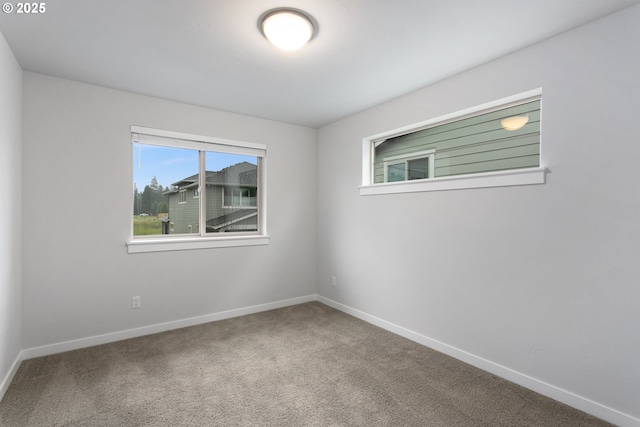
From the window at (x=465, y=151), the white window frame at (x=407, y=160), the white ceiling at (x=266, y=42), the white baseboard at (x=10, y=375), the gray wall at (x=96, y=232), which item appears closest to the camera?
the white ceiling at (x=266, y=42)

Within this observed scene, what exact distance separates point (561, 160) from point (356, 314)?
8.41 feet

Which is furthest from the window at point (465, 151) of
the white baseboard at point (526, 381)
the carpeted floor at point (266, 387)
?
the carpeted floor at point (266, 387)

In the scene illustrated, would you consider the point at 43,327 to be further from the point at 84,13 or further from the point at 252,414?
the point at 84,13

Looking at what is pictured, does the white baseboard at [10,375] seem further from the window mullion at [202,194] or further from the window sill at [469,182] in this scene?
the window sill at [469,182]

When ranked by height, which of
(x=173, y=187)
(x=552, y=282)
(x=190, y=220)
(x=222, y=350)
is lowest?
(x=222, y=350)

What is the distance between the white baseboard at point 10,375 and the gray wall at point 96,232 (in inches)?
5.7

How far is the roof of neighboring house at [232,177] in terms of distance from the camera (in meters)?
3.62

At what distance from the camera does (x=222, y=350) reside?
2842mm

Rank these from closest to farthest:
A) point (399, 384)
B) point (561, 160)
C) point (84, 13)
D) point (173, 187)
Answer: point (84, 13) → point (561, 160) → point (399, 384) → point (173, 187)

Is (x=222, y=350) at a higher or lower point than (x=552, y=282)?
lower

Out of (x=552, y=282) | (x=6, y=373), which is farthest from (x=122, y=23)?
(x=552, y=282)

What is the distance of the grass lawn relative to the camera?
323cm

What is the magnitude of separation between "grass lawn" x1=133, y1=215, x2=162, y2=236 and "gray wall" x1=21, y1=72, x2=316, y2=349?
16 cm

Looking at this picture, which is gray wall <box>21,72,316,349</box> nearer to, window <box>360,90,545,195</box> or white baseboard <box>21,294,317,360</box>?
white baseboard <box>21,294,317,360</box>
